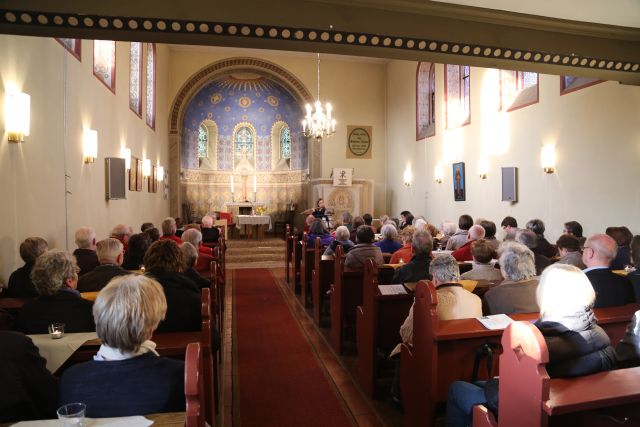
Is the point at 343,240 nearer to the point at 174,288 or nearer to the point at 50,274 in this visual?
the point at 174,288

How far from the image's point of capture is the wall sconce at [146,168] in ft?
30.8

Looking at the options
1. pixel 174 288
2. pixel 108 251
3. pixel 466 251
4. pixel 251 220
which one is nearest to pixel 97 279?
pixel 108 251

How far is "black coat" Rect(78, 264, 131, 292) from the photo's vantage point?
3.34 meters

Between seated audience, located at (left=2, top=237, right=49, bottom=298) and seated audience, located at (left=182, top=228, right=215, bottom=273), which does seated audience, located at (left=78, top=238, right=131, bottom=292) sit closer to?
seated audience, located at (left=2, top=237, right=49, bottom=298)

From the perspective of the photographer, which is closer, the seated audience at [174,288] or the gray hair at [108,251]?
the seated audience at [174,288]

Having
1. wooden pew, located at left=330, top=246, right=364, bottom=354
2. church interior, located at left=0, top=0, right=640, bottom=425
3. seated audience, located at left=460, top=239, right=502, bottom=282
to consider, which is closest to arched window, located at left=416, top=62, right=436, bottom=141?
church interior, located at left=0, top=0, right=640, bottom=425

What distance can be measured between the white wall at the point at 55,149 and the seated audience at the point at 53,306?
5.43ft

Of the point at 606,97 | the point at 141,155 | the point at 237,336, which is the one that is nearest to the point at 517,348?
the point at 237,336

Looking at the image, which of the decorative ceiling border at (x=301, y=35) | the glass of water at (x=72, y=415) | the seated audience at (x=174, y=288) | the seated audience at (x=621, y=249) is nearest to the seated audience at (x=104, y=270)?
the seated audience at (x=174, y=288)

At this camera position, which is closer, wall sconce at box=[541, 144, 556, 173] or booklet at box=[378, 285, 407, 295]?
booklet at box=[378, 285, 407, 295]

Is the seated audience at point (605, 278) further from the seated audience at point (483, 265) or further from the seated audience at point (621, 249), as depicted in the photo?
the seated audience at point (621, 249)

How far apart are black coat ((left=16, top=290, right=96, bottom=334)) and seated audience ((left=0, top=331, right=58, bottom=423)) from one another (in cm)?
70

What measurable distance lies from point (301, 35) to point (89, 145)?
3.62 m

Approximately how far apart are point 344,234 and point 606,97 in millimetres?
4040
